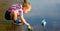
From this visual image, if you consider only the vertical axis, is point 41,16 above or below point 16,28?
above

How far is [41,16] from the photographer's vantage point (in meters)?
1.69

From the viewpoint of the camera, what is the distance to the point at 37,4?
1.73 metres

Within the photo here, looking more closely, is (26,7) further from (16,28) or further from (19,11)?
(16,28)

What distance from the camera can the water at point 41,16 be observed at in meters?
1.68

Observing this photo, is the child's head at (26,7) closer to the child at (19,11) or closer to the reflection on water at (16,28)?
the child at (19,11)

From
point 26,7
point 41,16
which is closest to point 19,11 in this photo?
point 26,7

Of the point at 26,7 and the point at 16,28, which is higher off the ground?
the point at 26,7

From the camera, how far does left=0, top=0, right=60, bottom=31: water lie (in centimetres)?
168

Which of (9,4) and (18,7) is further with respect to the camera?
(9,4)

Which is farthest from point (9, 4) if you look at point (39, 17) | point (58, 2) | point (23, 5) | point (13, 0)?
point (58, 2)

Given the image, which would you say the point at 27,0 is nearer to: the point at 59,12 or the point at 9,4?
the point at 9,4

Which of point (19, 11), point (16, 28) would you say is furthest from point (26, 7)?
point (16, 28)

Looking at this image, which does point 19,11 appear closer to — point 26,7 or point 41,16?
point 26,7

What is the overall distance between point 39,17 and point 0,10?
410 mm
